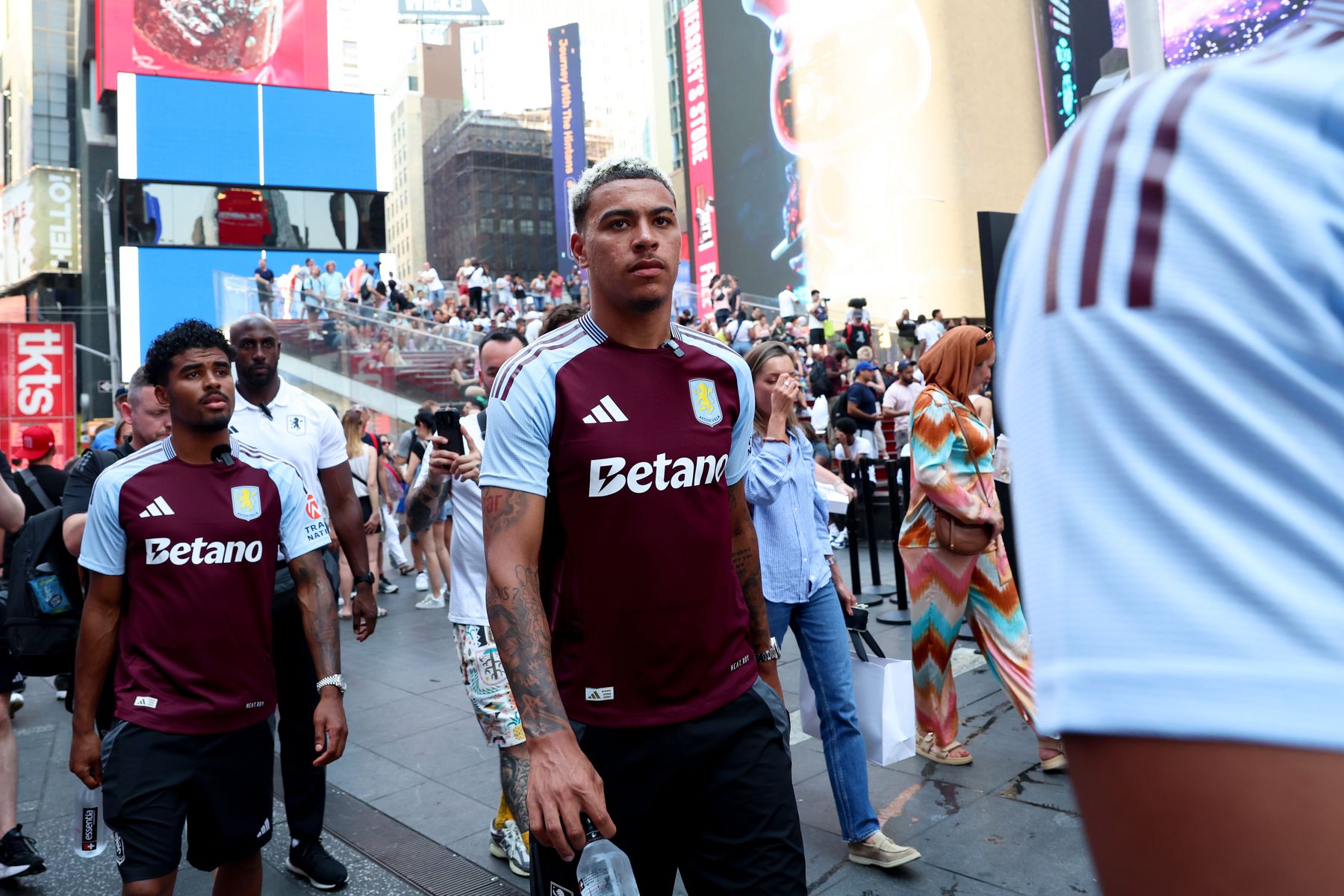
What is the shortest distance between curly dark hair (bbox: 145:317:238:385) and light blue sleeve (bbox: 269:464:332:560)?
1.54ft

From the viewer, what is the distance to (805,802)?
4.59 metres

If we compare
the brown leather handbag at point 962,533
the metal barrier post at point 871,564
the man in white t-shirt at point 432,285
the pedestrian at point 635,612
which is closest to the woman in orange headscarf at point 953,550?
the brown leather handbag at point 962,533

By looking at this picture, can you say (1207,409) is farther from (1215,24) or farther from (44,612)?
(1215,24)

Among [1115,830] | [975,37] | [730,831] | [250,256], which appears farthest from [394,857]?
[250,256]

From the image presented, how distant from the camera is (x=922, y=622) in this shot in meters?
4.95

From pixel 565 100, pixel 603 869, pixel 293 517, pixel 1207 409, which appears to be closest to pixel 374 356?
pixel 293 517

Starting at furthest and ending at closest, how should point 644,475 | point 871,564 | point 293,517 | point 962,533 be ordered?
point 871,564 → point 962,533 → point 293,517 → point 644,475

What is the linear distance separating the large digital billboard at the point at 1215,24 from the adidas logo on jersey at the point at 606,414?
2753cm

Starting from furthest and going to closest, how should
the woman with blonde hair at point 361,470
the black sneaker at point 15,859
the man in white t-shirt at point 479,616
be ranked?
the woman with blonde hair at point 361,470 < the black sneaker at point 15,859 < the man in white t-shirt at point 479,616

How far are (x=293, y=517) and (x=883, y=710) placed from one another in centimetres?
242

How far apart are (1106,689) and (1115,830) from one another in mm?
95

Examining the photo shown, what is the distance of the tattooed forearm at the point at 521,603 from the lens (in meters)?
2.09

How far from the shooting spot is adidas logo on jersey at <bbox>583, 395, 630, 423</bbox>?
229 cm

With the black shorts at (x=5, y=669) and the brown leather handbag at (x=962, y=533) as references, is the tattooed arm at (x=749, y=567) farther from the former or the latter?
the black shorts at (x=5, y=669)
